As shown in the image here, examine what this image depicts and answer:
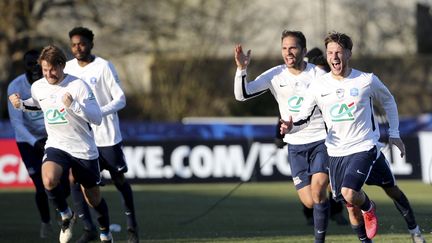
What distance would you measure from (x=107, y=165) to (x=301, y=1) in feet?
110

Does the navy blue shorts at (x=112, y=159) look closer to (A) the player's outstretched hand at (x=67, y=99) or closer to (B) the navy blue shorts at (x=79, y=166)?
(B) the navy blue shorts at (x=79, y=166)

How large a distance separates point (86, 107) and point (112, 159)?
5.34 ft

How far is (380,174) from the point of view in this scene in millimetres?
11594

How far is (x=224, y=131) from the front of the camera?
28.2 metres

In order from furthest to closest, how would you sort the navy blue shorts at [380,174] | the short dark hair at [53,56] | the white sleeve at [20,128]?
the white sleeve at [20,128] < the short dark hair at [53,56] < the navy blue shorts at [380,174]

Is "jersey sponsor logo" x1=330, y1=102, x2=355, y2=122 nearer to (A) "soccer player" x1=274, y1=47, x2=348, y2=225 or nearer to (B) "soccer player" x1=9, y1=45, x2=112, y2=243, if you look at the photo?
(B) "soccer player" x1=9, y1=45, x2=112, y2=243

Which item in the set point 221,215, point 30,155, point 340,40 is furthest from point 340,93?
point 221,215

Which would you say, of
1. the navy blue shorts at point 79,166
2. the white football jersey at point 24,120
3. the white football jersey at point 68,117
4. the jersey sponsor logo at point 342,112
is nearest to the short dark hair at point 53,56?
the white football jersey at point 68,117

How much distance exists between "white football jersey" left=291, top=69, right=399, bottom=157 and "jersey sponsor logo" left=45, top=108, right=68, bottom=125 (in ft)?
8.78

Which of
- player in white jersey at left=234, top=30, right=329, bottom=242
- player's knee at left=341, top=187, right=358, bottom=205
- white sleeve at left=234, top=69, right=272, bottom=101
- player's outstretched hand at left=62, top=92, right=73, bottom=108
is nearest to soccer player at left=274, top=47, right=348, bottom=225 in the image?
player in white jersey at left=234, top=30, right=329, bottom=242

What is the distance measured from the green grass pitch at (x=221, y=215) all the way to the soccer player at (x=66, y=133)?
5.39ft

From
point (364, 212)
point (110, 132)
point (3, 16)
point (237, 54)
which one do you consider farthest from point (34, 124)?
point (3, 16)

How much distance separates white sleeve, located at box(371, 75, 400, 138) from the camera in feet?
37.2

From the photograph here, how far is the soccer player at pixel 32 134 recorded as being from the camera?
47.2 feet
